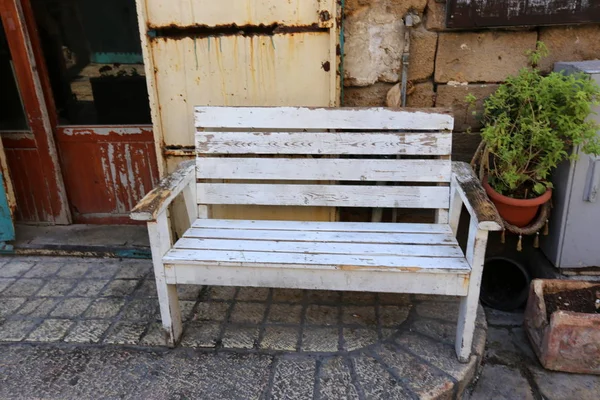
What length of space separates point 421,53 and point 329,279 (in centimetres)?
165

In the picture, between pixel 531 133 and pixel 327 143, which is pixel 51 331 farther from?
A: pixel 531 133

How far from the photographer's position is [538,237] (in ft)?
10.4

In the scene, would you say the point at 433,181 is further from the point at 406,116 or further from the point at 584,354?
the point at 584,354

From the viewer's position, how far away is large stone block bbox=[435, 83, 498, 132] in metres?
3.15

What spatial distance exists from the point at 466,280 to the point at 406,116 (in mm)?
996

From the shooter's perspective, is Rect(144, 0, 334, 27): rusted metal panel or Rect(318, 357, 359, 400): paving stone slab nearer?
Rect(318, 357, 359, 400): paving stone slab

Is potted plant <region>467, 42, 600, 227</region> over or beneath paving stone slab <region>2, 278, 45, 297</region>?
over

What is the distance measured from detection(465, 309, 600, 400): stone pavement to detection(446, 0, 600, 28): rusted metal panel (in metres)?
1.89

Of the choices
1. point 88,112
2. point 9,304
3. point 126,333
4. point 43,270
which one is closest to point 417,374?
point 126,333

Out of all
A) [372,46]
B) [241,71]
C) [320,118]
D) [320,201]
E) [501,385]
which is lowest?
[501,385]

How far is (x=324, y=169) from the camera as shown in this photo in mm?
2850

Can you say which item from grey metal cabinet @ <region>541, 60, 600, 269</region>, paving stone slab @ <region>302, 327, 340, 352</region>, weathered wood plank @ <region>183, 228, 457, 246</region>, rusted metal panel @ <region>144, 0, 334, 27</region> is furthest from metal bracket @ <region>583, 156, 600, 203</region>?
rusted metal panel @ <region>144, 0, 334, 27</region>

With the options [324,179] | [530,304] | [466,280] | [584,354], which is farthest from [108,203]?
[584,354]

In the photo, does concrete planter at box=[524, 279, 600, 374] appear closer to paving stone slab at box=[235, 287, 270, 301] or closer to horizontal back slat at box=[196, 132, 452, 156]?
horizontal back slat at box=[196, 132, 452, 156]
